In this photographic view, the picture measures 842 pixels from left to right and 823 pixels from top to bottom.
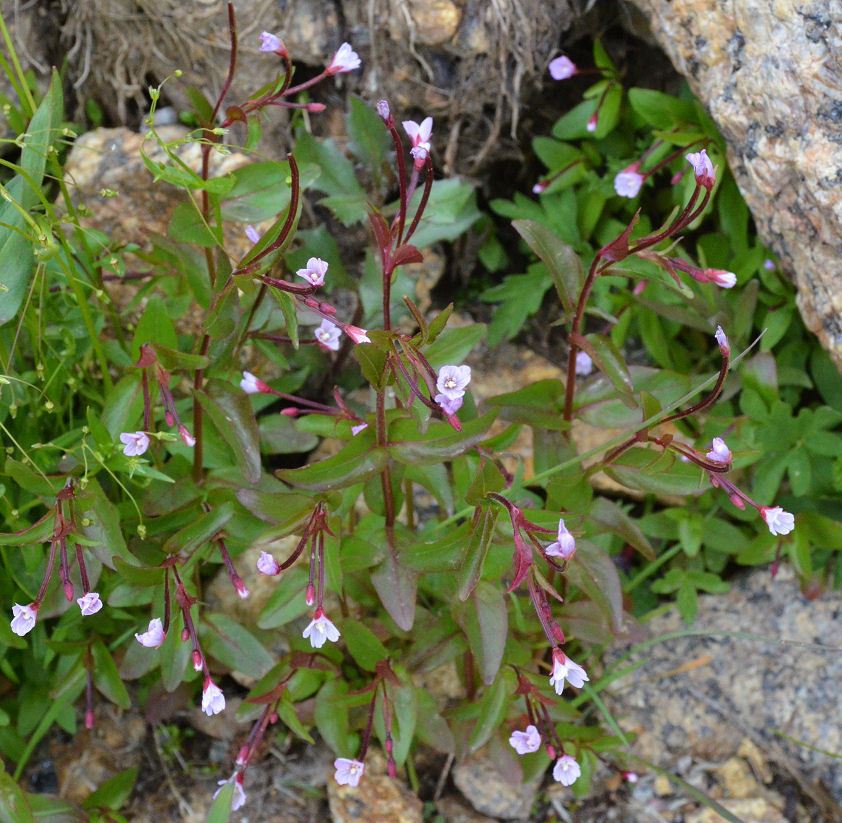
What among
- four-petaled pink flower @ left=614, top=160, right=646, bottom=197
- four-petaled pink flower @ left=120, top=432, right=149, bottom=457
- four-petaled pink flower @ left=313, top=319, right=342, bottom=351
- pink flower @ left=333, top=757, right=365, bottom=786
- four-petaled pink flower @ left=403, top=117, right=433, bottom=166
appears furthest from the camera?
four-petaled pink flower @ left=614, top=160, right=646, bottom=197

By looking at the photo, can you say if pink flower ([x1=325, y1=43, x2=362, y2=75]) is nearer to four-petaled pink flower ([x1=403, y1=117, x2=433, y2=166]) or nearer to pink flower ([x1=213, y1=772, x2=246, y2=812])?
four-petaled pink flower ([x1=403, y1=117, x2=433, y2=166])

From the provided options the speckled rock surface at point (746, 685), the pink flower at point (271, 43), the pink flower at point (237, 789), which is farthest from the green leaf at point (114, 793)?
the pink flower at point (271, 43)

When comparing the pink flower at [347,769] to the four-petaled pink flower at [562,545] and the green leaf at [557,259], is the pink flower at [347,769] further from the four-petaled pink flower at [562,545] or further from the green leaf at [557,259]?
the green leaf at [557,259]

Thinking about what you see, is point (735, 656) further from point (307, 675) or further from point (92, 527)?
point (92, 527)

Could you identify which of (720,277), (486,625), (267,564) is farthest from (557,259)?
(267,564)

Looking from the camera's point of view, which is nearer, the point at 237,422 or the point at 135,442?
the point at 135,442

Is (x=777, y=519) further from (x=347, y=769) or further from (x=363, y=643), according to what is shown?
(x=347, y=769)

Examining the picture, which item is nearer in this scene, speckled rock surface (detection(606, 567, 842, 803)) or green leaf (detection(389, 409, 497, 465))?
green leaf (detection(389, 409, 497, 465))

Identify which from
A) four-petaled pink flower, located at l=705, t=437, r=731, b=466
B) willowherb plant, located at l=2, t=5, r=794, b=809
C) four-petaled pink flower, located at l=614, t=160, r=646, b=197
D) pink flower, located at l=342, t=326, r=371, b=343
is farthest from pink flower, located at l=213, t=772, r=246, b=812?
four-petaled pink flower, located at l=614, t=160, r=646, b=197
